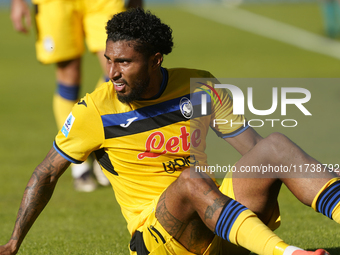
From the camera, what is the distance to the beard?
3.07m

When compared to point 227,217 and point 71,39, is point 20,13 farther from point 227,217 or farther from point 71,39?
point 227,217

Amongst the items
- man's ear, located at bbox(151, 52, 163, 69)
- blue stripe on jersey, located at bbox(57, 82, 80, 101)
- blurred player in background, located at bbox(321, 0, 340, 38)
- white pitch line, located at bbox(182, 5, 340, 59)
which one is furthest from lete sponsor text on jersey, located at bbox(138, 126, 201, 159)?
blurred player in background, located at bbox(321, 0, 340, 38)

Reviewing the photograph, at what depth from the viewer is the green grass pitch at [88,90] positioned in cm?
388

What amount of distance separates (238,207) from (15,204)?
117 inches

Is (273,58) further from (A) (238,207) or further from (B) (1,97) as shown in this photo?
(A) (238,207)

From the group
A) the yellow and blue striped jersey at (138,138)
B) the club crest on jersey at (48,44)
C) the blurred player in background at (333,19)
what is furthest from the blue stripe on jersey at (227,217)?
the blurred player in background at (333,19)

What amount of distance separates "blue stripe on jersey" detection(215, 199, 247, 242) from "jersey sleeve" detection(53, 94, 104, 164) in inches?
33.8

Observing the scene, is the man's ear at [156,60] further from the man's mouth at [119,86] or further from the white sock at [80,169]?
the white sock at [80,169]

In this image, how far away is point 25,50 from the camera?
51.3ft

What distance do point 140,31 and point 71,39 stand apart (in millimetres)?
2672

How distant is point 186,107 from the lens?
3.23 metres

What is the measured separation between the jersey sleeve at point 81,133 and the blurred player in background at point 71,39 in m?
2.37

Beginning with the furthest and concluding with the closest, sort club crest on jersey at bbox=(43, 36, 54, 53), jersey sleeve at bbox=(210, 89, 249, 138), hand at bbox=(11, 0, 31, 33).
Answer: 1. hand at bbox=(11, 0, 31, 33)
2. club crest on jersey at bbox=(43, 36, 54, 53)
3. jersey sleeve at bbox=(210, 89, 249, 138)

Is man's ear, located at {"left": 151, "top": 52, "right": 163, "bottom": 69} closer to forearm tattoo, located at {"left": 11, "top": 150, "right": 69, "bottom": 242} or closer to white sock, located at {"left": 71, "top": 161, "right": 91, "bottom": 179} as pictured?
forearm tattoo, located at {"left": 11, "top": 150, "right": 69, "bottom": 242}
